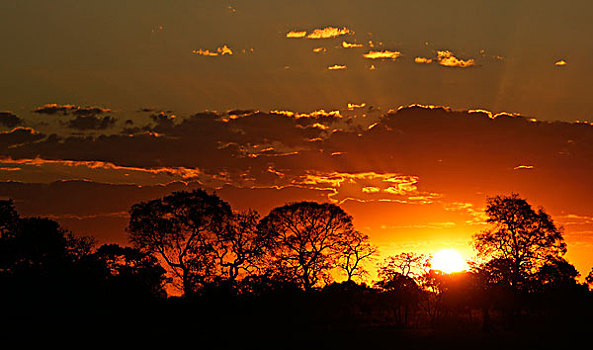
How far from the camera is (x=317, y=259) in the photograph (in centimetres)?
9700

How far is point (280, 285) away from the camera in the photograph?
294 ft

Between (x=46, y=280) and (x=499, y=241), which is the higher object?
(x=499, y=241)

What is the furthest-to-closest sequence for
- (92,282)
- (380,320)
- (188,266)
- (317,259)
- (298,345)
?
(380,320) < (317,259) < (188,266) < (92,282) < (298,345)

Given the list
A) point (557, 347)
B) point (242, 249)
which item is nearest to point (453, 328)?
point (557, 347)

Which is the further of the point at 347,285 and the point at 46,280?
the point at 347,285

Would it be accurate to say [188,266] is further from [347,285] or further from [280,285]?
[347,285]

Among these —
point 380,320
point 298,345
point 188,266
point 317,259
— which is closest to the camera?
point 298,345

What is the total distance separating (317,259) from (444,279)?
19.9m

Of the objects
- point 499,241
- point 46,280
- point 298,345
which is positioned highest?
point 499,241

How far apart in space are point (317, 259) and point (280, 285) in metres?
8.96

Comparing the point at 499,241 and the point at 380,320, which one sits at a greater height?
the point at 499,241

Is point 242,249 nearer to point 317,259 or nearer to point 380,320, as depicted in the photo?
point 317,259

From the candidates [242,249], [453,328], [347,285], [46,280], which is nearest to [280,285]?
[242,249]

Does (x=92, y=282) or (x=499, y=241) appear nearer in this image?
(x=92, y=282)
